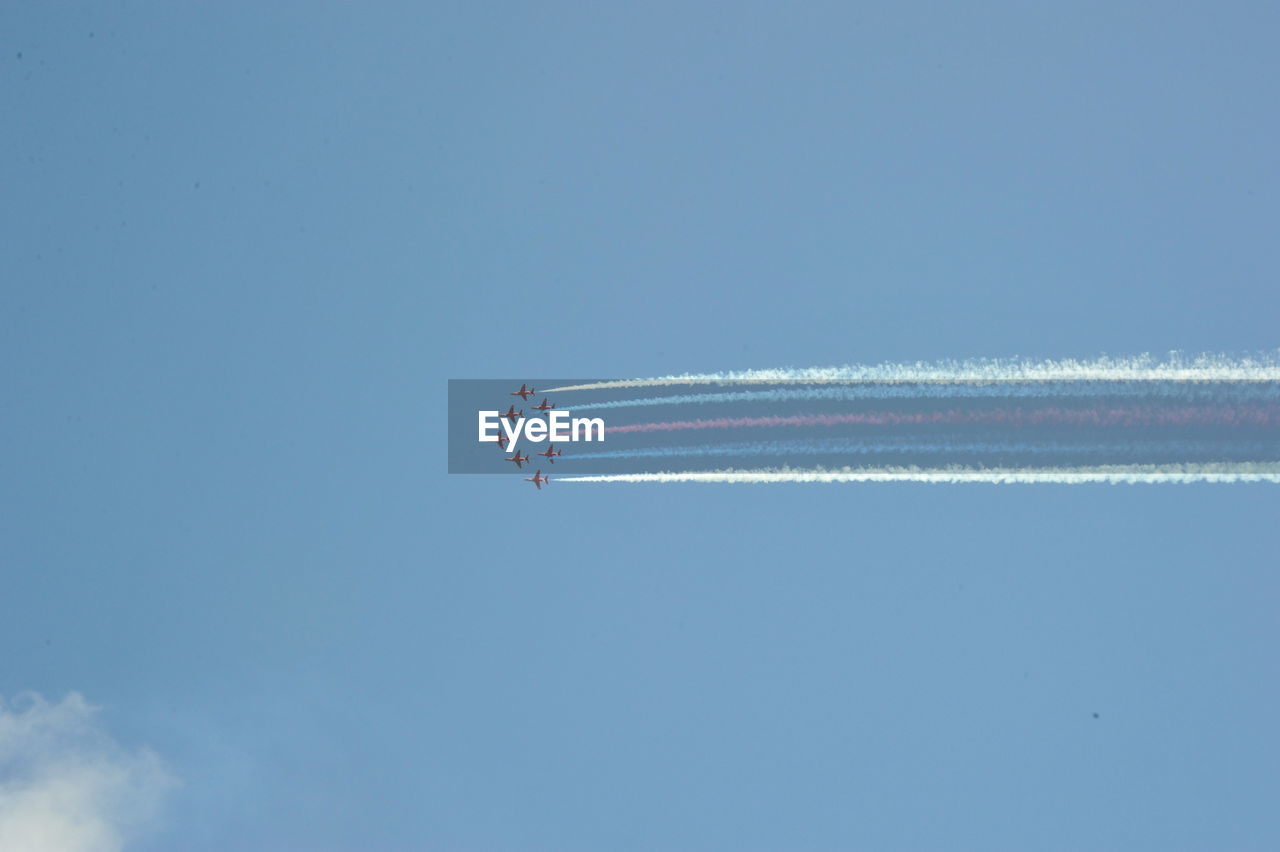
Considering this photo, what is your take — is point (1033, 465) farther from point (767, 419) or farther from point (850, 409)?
point (767, 419)

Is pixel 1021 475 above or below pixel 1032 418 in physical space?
below
